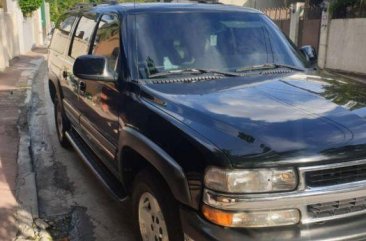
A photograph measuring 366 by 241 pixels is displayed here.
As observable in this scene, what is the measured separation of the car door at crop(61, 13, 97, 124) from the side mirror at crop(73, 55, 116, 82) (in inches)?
A: 42.3

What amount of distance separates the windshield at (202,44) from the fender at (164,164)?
0.65 m

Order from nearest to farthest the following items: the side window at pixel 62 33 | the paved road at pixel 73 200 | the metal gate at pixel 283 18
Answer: the paved road at pixel 73 200 → the side window at pixel 62 33 → the metal gate at pixel 283 18

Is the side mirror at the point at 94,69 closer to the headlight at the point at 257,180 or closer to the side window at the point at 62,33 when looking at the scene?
the headlight at the point at 257,180

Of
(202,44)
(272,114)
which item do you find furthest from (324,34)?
(272,114)

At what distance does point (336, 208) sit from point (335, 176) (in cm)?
18

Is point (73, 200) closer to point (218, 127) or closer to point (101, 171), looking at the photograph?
point (101, 171)

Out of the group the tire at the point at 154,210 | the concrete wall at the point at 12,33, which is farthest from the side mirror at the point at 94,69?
the concrete wall at the point at 12,33

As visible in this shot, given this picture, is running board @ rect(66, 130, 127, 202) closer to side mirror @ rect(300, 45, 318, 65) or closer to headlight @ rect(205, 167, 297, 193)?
headlight @ rect(205, 167, 297, 193)

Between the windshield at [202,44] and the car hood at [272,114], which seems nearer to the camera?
the car hood at [272,114]

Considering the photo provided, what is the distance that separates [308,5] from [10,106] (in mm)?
14655

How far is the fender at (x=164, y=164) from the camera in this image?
2553 millimetres

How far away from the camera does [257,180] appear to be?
235 centimetres

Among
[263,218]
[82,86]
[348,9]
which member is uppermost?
[348,9]

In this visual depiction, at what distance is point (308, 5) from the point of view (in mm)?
20078
